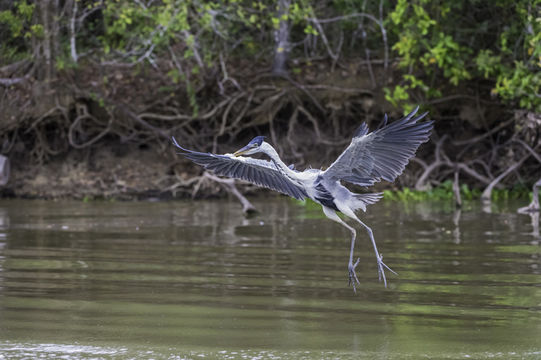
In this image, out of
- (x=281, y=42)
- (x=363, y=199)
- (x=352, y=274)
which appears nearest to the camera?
(x=352, y=274)

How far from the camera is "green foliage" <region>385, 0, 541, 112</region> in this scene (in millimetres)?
13258

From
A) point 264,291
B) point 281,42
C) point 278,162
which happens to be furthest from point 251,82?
point 264,291

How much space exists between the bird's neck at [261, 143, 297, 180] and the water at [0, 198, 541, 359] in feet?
2.43

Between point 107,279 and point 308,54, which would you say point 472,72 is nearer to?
point 308,54

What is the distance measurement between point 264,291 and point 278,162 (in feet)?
2.73

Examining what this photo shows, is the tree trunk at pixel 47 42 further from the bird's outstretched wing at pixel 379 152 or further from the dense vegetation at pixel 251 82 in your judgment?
the bird's outstretched wing at pixel 379 152

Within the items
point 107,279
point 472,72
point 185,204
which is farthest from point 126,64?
point 107,279

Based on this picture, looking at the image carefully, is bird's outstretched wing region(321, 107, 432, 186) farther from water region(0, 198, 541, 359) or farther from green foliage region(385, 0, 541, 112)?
green foliage region(385, 0, 541, 112)

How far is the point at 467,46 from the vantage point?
50.8 feet

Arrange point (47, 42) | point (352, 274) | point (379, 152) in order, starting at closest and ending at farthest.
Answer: point (379, 152)
point (352, 274)
point (47, 42)

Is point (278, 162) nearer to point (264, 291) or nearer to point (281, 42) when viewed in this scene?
point (264, 291)

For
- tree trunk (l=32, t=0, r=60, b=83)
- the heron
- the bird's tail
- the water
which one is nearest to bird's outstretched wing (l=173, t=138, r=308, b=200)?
the heron

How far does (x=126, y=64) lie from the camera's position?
51.5 ft

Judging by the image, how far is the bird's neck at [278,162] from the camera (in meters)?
6.35
